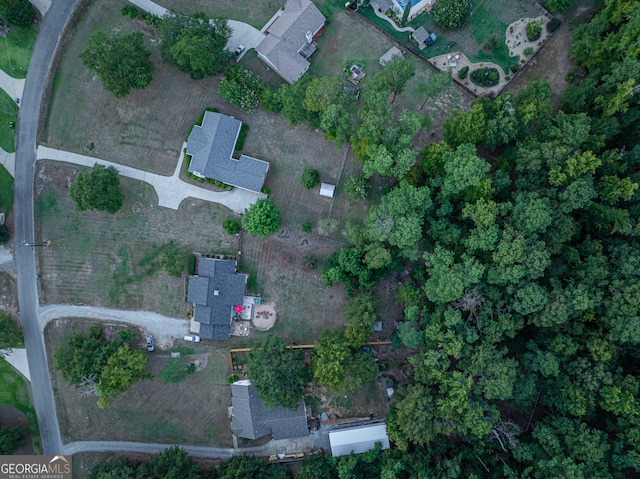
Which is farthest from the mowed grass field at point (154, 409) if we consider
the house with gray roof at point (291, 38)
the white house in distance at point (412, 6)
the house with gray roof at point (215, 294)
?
the white house in distance at point (412, 6)

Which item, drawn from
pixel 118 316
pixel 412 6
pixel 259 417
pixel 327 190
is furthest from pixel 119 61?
pixel 259 417

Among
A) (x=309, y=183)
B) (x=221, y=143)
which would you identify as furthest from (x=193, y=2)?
(x=309, y=183)

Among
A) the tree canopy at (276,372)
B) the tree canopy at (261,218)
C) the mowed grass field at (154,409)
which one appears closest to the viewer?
the tree canopy at (276,372)

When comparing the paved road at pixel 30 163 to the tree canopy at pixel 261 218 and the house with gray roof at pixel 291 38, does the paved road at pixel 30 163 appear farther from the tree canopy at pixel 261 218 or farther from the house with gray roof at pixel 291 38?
the tree canopy at pixel 261 218

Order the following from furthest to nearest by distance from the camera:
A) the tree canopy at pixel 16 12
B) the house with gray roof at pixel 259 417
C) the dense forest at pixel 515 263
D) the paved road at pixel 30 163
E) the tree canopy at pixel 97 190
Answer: the paved road at pixel 30 163
the house with gray roof at pixel 259 417
the tree canopy at pixel 16 12
the tree canopy at pixel 97 190
the dense forest at pixel 515 263

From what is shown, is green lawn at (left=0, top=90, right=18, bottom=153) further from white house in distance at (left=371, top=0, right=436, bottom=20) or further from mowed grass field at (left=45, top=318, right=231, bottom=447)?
white house in distance at (left=371, top=0, right=436, bottom=20)

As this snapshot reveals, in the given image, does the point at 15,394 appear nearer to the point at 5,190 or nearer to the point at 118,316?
the point at 118,316

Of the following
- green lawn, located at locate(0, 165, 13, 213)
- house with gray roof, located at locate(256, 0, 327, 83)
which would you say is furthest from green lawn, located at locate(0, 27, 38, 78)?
house with gray roof, located at locate(256, 0, 327, 83)
